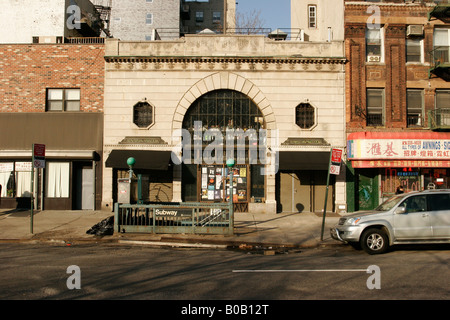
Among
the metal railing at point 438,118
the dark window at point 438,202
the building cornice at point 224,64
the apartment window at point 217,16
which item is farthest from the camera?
the apartment window at point 217,16

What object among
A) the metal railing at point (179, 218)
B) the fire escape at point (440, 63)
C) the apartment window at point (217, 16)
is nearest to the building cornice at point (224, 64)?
the fire escape at point (440, 63)

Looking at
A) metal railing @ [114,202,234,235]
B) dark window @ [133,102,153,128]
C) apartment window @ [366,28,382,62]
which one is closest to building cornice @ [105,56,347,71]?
apartment window @ [366,28,382,62]

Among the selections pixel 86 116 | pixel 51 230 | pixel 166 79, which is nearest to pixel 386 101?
pixel 166 79

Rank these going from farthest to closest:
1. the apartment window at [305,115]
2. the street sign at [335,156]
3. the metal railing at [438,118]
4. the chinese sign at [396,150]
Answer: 1. the apartment window at [305,115]
2. the metal railing at [438,118]
3. the chinese sign at [396,150]
4. the street sign at [335,156]

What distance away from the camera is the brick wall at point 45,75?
65.5ft

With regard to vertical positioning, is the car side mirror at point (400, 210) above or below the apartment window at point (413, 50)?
below

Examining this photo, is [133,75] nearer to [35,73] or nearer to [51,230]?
[35,73]

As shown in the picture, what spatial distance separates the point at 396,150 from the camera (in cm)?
1902

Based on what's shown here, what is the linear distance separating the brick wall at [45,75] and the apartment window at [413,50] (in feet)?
50.7

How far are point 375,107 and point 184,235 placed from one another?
12.3 metres

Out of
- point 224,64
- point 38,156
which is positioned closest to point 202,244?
point 38,156

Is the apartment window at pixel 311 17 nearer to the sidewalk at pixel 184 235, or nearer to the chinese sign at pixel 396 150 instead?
the chinese sign at pixel 396 150

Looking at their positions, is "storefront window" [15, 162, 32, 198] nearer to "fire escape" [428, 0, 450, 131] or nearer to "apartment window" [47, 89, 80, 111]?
"apartment window" [47, 89, 80, 111]
